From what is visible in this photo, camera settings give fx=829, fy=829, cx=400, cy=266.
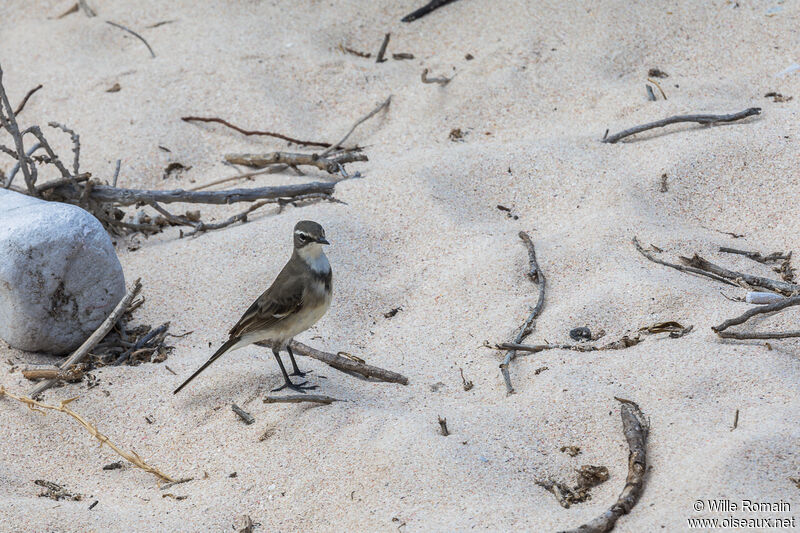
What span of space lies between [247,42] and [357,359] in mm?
4307

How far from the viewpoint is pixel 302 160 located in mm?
6293

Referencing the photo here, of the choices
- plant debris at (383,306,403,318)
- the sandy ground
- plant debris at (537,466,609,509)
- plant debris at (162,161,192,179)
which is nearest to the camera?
plant debris at (537,466,609,509)

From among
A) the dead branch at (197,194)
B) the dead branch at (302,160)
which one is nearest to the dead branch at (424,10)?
the dead branch at (302,160)

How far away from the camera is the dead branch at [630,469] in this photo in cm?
294

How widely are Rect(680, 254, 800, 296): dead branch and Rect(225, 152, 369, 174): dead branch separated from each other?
8.77 feet

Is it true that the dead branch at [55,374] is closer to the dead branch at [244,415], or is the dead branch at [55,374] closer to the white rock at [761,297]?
the dead branch at [244,415]

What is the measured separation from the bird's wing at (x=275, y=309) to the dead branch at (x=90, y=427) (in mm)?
769

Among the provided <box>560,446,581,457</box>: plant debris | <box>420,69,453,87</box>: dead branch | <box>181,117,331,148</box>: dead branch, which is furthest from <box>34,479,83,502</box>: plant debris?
<box>420,69,453,87</box>: dead branch

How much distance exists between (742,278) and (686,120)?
5.88 ft

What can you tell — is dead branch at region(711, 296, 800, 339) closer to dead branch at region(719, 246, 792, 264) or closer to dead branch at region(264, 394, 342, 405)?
dead branch at region(719, 246, 792, 264)

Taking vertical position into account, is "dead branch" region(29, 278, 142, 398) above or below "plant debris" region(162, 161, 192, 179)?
above

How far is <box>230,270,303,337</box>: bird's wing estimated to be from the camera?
4145 millimetres

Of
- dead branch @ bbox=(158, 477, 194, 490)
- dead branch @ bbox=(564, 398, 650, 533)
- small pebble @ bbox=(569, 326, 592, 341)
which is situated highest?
dead branch @ bbox=(564, 398, 650, 533)

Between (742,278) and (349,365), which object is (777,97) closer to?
(742,278)
